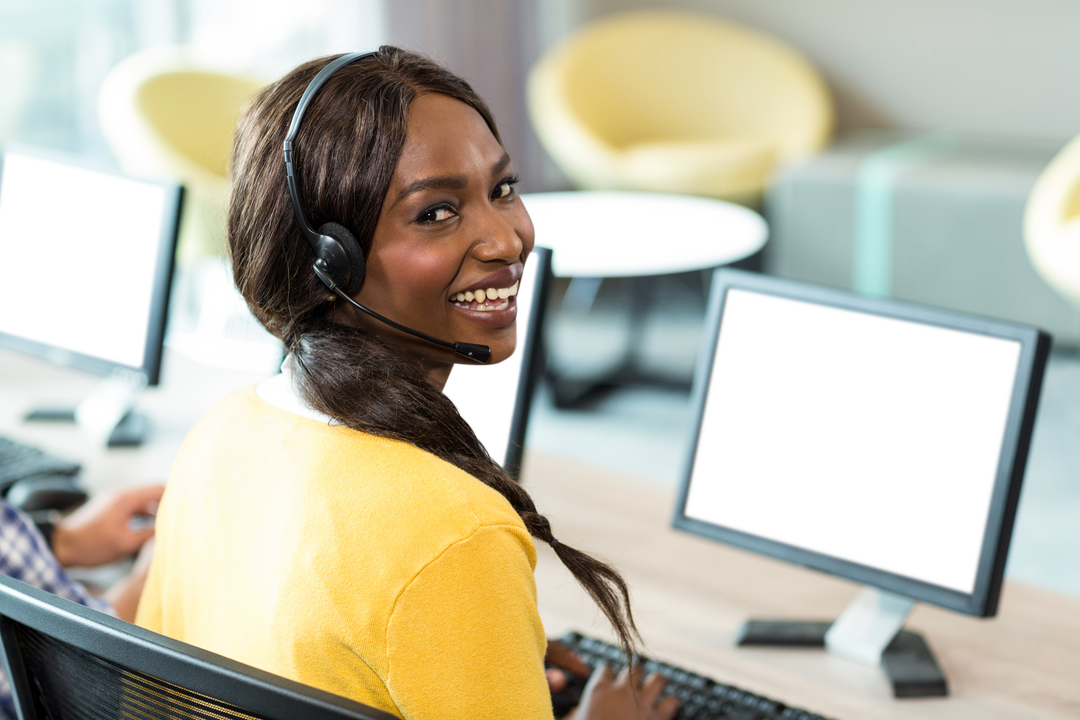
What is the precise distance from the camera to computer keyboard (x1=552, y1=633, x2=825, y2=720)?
1.09m

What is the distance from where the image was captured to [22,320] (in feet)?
5.99

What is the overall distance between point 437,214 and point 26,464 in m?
1.06

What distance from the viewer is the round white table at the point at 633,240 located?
305cm

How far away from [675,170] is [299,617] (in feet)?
11.9

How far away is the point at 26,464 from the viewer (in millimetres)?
1702

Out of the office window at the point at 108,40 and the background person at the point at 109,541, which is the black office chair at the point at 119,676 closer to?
the background person at the point at 109,541

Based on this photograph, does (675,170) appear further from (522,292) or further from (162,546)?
(162,546)

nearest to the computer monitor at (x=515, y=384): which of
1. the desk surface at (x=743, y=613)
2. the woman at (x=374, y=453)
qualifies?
the desk surface at (x=743, y=613)

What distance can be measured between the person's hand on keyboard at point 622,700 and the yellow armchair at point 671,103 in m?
3.34

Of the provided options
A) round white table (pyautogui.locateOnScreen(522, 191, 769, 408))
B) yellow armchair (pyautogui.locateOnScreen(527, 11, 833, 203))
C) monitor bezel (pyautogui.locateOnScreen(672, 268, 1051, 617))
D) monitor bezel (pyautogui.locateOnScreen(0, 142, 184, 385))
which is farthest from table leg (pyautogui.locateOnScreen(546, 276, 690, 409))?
monitor bezel (pyautogui.locateOnScreen(672, 268, 1051, 617))

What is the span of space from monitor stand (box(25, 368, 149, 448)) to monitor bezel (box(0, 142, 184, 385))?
31mm

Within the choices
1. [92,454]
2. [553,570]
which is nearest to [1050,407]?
[553,570]

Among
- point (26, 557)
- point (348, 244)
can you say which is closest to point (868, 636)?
point (348, 244)

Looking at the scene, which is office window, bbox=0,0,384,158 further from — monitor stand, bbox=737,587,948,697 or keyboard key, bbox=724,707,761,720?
keyboard key, bbox=724,707,761,720
